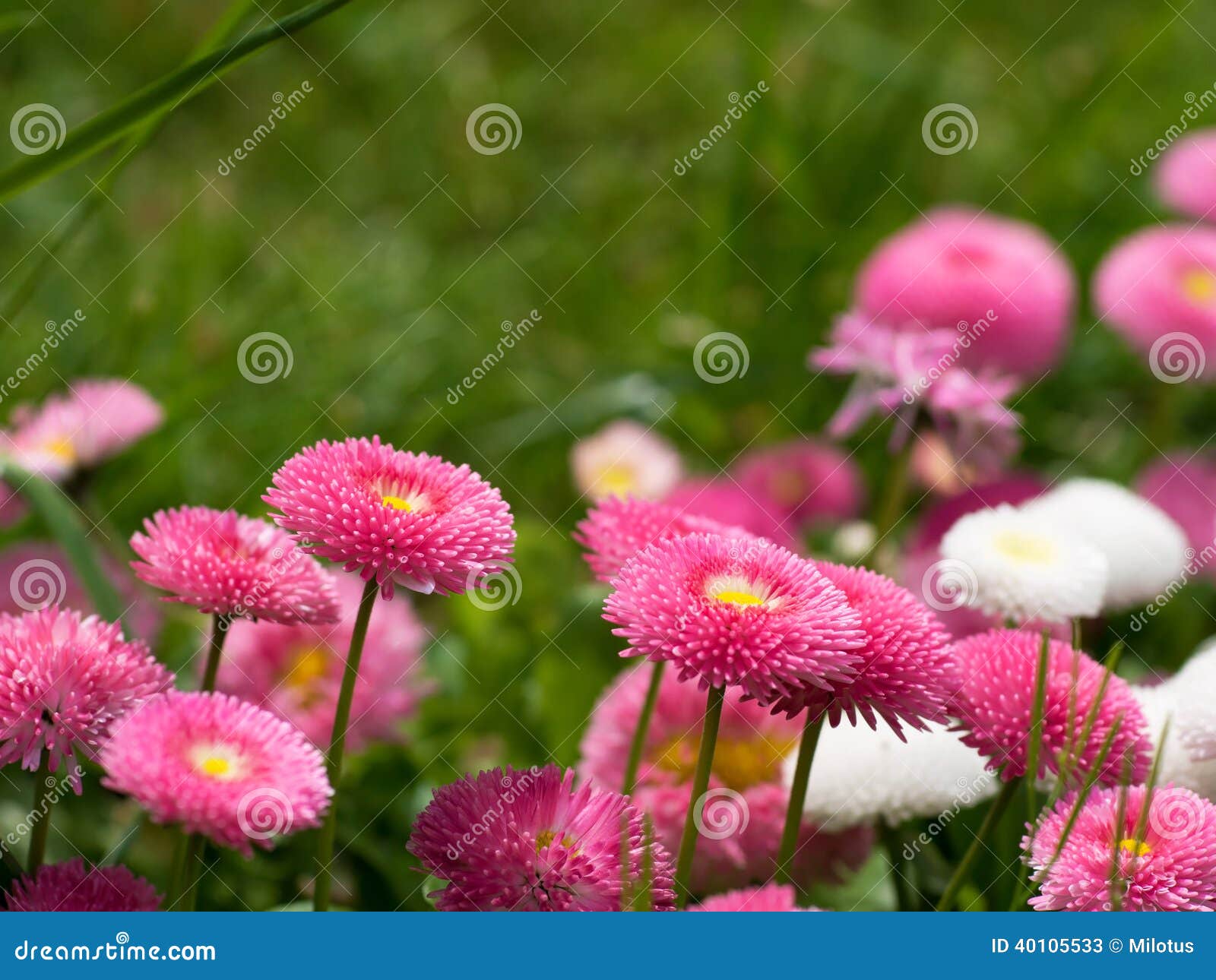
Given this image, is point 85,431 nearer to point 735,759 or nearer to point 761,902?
point 735,759

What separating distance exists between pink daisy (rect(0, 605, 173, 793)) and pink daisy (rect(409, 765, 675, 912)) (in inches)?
7.3

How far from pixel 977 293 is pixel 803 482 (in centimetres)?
33

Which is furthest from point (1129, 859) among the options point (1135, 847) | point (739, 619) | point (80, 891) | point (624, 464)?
point (624, 464)

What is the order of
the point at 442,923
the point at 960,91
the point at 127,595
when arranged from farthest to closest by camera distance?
the point at 960,91
the point at 127,595
the point at 442,923

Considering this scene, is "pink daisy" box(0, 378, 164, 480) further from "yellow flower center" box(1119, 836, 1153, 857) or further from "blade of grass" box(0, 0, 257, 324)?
"yellow flower center" box(1119, 836, 1153, 857)

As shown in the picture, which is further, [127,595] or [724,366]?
[724,366]

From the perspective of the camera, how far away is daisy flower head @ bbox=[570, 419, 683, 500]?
1.79 metres

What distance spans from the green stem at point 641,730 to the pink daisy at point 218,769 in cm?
26

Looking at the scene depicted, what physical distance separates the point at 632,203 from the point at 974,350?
3.17 ft

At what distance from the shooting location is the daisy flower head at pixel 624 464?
179 centimetres

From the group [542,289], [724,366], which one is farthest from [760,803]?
[542,289]

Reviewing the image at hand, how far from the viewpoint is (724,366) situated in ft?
6.16

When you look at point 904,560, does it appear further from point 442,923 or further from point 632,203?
point 632,203

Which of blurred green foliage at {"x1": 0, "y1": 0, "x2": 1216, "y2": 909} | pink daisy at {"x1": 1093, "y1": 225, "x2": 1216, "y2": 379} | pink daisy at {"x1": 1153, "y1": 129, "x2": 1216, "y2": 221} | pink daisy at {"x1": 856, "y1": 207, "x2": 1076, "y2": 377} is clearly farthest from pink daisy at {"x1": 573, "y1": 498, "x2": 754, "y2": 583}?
pink daisy at {"x1": 1153, "y1": 129, "x2": 1216, "y2": 221}
